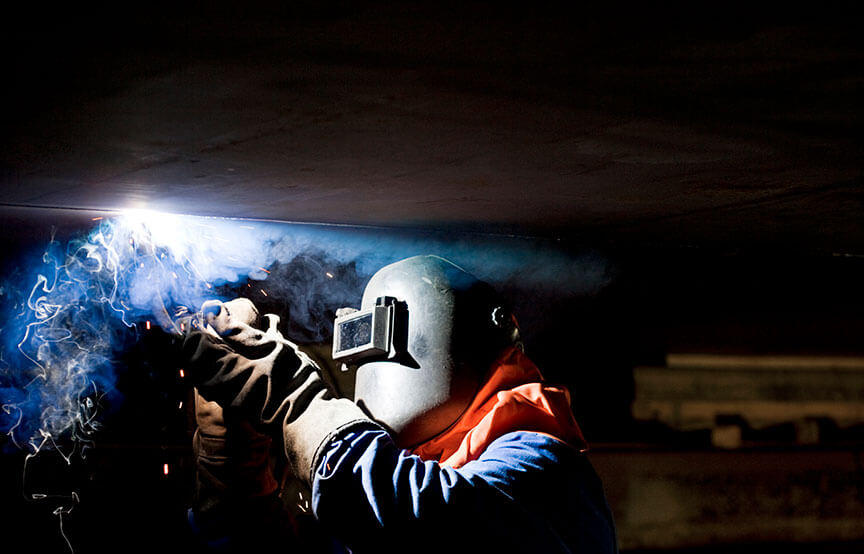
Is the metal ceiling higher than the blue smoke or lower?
higher

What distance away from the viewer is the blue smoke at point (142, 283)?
2.26 metres

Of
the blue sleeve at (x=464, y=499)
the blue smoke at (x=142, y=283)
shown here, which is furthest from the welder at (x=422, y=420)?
the blue smoke at (x=142, y=283)

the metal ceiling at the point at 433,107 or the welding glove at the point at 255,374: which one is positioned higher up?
the metal ceiling at the point at 433,107

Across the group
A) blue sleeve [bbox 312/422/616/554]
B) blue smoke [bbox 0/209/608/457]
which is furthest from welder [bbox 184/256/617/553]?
blue smoke [bbox 0/209/608/457]

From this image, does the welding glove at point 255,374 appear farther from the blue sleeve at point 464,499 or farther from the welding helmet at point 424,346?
the blue sleeve at point 464,499

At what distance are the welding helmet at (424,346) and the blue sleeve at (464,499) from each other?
7.1 inches

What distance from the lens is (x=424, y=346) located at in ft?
5.92

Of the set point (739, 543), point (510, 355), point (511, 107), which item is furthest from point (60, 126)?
point (739, 543)

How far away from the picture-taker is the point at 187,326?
194 cm

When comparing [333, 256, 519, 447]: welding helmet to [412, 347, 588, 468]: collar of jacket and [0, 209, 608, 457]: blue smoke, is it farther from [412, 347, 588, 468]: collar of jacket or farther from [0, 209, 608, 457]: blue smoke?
[0, 209, 608, 457]: blue smoke

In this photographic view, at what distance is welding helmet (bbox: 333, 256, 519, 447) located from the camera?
1.77m

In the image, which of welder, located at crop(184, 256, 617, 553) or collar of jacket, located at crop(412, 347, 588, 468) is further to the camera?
collar of jacket, located at crop(412, 347, 588, 468)

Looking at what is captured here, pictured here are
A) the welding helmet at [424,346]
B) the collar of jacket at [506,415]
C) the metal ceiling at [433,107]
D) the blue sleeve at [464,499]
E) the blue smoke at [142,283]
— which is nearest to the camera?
the metal ceiling at [433,107]

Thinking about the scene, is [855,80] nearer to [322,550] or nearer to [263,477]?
[322,550]
